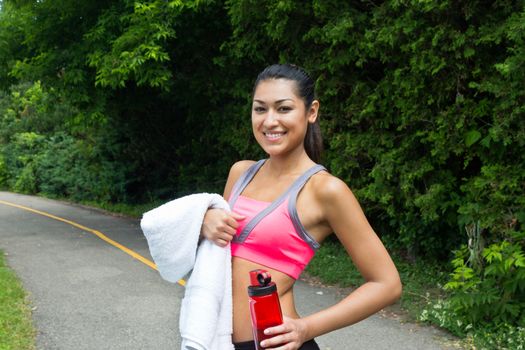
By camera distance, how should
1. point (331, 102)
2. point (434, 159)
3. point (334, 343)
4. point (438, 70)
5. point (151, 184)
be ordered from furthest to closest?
point (151, 184) < point (331, 102) < point (434, 159) < point (438, 70) < point (334, 343)

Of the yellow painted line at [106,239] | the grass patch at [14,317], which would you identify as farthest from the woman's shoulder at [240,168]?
the yellow painted line at [106,239]

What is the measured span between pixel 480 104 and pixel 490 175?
33.0 inches

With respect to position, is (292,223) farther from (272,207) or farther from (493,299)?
(493,299)

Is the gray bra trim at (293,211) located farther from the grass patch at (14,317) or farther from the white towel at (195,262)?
the grass patch at (14,317)

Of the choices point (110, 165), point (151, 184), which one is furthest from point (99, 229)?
point (110, 165)

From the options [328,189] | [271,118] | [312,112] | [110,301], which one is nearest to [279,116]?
[271,118]

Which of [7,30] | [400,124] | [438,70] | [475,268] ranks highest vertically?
[7,30]

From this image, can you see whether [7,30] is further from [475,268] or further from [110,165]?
[475,268]

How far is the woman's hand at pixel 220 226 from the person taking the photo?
1.84m

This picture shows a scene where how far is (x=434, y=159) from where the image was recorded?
23.4ft

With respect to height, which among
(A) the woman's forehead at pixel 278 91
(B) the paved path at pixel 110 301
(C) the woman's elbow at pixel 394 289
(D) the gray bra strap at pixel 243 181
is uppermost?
(A) the woman's forehead at pixel 278 91

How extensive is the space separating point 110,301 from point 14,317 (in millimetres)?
1332

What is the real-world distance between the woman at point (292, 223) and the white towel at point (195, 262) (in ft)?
0.15

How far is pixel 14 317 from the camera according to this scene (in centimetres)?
661
